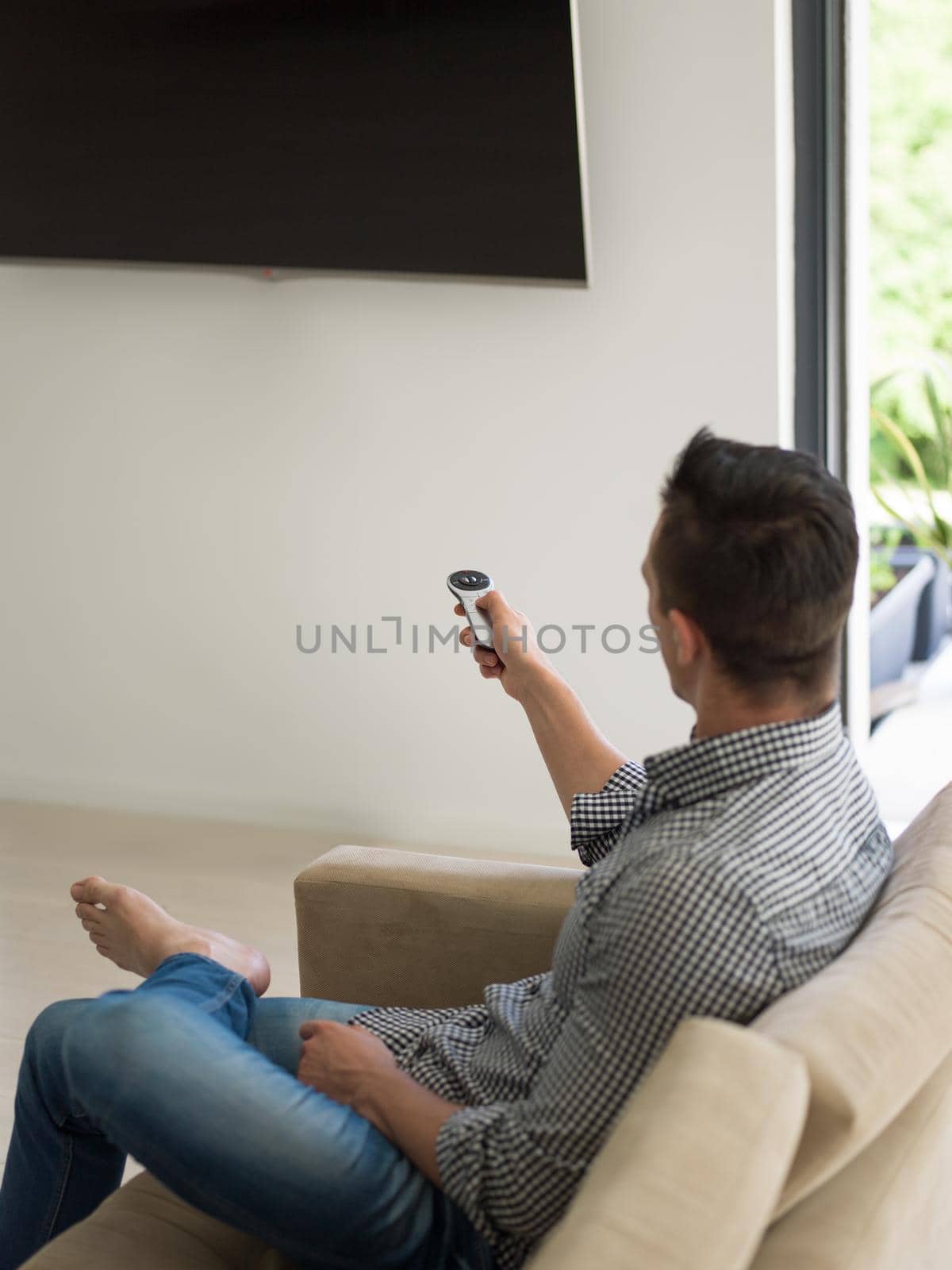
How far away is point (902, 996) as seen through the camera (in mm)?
981

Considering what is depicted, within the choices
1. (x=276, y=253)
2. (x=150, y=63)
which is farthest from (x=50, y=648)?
(x=150, y=63)

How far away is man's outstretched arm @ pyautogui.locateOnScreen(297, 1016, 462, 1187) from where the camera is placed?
3.90 ft

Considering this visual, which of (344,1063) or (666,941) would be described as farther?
(344,1063)

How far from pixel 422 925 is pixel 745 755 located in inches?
24.0

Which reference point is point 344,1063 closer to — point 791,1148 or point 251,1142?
point 251,1142

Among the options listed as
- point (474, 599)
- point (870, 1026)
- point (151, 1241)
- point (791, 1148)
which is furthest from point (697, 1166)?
point (474, 599)

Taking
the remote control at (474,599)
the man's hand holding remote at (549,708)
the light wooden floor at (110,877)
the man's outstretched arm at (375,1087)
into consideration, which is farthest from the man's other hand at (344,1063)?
the light wooden floor at (110,877)

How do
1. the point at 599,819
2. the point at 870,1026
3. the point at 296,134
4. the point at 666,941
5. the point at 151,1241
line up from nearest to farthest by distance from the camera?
the point at 870,1026 → the point at 666,941 → the point at 151,1241 → the point at 599,819 → the point at 296,134

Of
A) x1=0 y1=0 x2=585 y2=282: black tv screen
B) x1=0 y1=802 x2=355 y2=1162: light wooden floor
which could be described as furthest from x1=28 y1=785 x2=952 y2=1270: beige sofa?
x1=0 y1=0 x2=585 y2=282: black tv screen

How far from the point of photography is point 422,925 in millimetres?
1629

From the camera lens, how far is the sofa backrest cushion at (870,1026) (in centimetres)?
89

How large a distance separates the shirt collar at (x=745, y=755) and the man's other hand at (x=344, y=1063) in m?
0.38

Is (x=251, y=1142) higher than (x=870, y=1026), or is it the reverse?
(x=870, y=1026)

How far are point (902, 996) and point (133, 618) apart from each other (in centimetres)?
258
